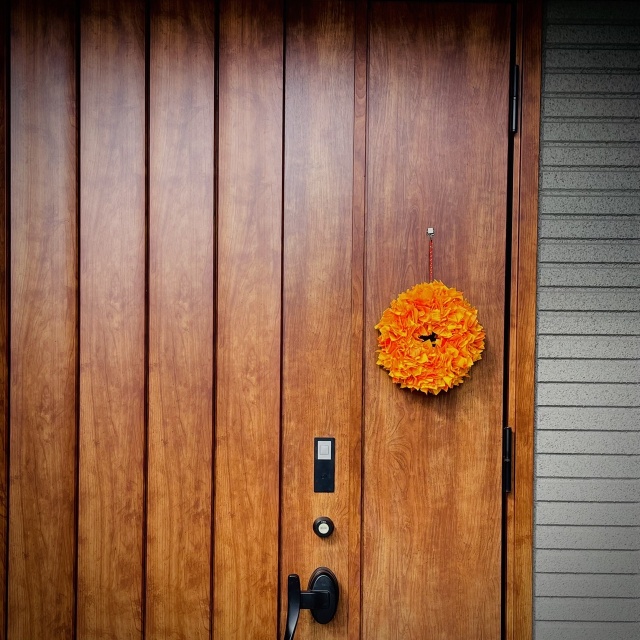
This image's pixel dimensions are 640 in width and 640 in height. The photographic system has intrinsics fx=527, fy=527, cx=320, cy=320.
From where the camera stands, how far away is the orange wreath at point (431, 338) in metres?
1.25

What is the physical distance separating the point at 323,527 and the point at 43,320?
865mm

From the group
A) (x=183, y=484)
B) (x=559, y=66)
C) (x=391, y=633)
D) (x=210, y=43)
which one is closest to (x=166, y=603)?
(x=183, y=484)

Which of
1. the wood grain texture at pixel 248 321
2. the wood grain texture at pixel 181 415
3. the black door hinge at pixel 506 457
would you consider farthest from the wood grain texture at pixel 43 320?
the black door hinge at pixel 506 457

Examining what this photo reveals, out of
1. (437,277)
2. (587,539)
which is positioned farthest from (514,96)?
(587,539)

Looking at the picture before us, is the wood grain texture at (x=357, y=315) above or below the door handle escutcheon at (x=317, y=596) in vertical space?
above

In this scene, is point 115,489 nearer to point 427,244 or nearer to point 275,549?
point 275,549

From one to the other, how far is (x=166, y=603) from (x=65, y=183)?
107 cm

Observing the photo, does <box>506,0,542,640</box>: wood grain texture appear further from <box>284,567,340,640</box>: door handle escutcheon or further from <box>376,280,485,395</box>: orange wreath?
<box>284,567,340,640</box>: door handle escutcheon

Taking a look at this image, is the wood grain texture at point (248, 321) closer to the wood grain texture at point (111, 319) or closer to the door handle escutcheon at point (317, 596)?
the door handle escutcheon at point (317, 596)

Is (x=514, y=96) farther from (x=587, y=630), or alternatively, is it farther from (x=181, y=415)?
(x=587, y=630)

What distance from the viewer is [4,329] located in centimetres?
130

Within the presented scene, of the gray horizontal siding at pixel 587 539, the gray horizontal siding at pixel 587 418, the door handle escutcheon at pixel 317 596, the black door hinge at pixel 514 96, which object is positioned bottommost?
the door handle escutcheon at pixel 317 596

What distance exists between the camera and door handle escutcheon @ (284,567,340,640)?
130 centimetres

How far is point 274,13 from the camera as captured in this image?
1.31m
